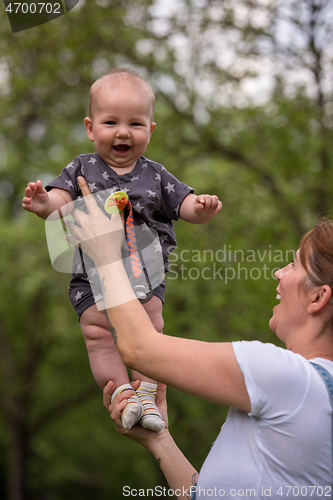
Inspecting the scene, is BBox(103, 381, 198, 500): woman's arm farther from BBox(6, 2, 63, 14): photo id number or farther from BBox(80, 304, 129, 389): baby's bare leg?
BBox(6, 2, 63, 14): photo id number

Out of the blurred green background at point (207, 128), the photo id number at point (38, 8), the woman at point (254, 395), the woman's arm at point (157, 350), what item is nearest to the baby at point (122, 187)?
the woman's arm at point (157, 350)

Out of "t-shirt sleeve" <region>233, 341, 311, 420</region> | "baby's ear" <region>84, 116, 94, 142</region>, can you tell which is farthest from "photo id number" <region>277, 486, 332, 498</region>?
"baby's ear" <region>84, 116, 94, 142</region>

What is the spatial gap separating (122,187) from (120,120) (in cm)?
28

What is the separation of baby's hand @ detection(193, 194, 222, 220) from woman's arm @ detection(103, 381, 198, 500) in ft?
2.53

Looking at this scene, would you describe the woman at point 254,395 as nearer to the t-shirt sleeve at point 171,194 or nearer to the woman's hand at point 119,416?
the woman's hand at point 119,416

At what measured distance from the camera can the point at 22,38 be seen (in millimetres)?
7605

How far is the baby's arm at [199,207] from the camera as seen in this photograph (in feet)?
6.16

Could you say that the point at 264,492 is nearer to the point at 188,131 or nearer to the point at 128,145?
the point at 128,145

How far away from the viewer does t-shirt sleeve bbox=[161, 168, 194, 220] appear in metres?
2.00

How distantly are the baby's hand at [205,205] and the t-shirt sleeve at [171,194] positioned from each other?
117 millimetres

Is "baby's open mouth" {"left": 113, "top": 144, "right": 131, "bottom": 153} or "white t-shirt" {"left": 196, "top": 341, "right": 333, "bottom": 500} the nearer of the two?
"white t-shirt" {"left": 196, "top": 341, "right": 333, "bottom": 500}

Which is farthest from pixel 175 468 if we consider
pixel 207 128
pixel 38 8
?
pixel 207 128

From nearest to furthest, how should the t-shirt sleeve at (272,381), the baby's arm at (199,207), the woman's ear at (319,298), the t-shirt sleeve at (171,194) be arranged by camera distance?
the t-shirt sleeve at (272,381), the woman's ear at (319,298), the baby's arm at (199,207), the t-shirt sleeve at (171,194)

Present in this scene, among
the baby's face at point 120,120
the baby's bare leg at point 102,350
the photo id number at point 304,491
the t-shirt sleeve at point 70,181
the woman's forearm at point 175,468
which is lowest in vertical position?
the woman's forearm at point 175,468
